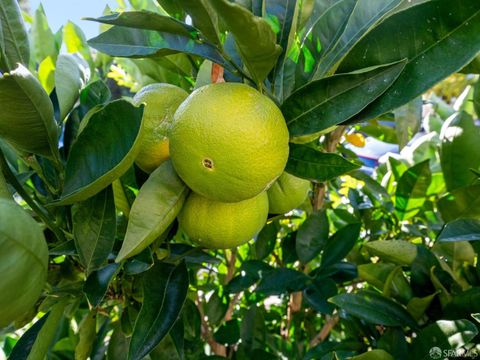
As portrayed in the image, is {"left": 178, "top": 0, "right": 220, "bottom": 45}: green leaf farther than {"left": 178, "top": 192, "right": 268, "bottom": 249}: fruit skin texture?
No

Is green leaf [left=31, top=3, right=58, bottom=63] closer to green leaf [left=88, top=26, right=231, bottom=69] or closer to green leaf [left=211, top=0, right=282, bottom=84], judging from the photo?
green leaf [left=88, top=26, right=231, bottom=69]

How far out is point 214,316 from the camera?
104cm

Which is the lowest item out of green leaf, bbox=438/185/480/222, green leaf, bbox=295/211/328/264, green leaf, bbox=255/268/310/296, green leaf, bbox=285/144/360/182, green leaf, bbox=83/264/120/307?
green leaf, bbox=255/268/310/296

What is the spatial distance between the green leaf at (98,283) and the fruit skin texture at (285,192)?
9.3 inches

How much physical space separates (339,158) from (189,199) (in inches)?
7.7

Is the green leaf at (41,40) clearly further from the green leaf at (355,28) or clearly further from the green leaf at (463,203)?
the green leaf at (463,203)

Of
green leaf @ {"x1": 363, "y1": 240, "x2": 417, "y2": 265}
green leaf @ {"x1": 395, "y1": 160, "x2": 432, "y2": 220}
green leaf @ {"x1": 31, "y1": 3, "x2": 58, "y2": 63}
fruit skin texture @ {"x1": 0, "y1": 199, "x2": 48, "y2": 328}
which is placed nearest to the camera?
fruit skin texture @ {"x1": 0, "y1": 199, "x2": 48, "y2": 328}

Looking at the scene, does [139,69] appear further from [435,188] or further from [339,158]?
[435,188]

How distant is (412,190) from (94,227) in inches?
27.7

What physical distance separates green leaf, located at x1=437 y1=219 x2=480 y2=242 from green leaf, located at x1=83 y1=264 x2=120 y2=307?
1.49ft

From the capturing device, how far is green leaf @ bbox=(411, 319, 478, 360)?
22.9 inches

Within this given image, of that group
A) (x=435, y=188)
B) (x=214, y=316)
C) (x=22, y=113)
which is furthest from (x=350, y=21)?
(x=214, y=316)

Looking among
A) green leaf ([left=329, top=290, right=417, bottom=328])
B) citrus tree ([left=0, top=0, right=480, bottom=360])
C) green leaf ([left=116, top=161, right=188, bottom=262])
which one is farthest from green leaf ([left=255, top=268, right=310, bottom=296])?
green leaf ([left=116, top=161, right=188, bottom=262])

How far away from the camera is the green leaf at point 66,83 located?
65 cm
